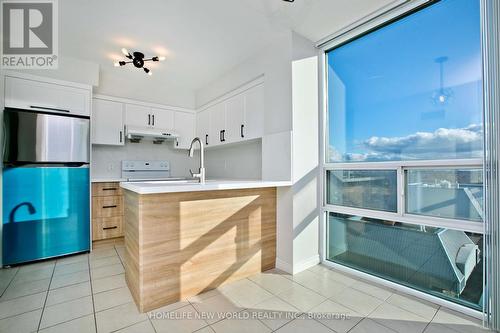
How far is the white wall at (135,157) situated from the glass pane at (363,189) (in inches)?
117

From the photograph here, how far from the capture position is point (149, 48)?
283 cm

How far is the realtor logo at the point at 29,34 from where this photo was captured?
6.99 ft

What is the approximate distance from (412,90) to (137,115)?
385 centimetres

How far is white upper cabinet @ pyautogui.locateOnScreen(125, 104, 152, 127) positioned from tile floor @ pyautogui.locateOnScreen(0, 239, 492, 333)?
2380 millimetres

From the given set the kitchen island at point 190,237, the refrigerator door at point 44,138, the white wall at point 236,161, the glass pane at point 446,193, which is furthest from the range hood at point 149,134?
the glass pane at point 446,193

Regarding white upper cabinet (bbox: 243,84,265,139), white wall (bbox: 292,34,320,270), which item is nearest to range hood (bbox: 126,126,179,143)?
white upper cabinet (bbox: 243,84,265,139)

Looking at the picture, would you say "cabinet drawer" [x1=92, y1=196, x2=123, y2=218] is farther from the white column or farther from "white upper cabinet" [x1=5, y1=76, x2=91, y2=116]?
the white column

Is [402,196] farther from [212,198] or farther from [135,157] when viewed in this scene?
[135,157]

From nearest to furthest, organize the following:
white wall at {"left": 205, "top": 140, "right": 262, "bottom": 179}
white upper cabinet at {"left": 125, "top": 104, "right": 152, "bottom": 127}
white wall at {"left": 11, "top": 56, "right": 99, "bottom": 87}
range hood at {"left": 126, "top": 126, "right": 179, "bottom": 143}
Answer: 1. white wall at {"left": 11, "top": 56, "right": 99, "bottom": 87}
2. white wall at {"left": 205, "top": 140, "right": 262, "bottom": 179}
3. range hood at {"left": 126, "top": 126, "right": 179, "bottom": 143}
4. white upper cabinet at {"left": 125, "top": 104, "right": 152, "bottom": 127}

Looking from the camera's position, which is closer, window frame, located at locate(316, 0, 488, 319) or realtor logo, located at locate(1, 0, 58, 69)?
window frame, located at locate(316, 0, 488, 319)

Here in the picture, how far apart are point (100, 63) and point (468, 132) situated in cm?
425

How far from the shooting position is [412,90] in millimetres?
→ 2002

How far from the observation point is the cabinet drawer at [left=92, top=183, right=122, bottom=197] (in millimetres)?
3277

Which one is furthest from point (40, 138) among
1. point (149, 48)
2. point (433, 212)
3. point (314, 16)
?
point (433, 212)
